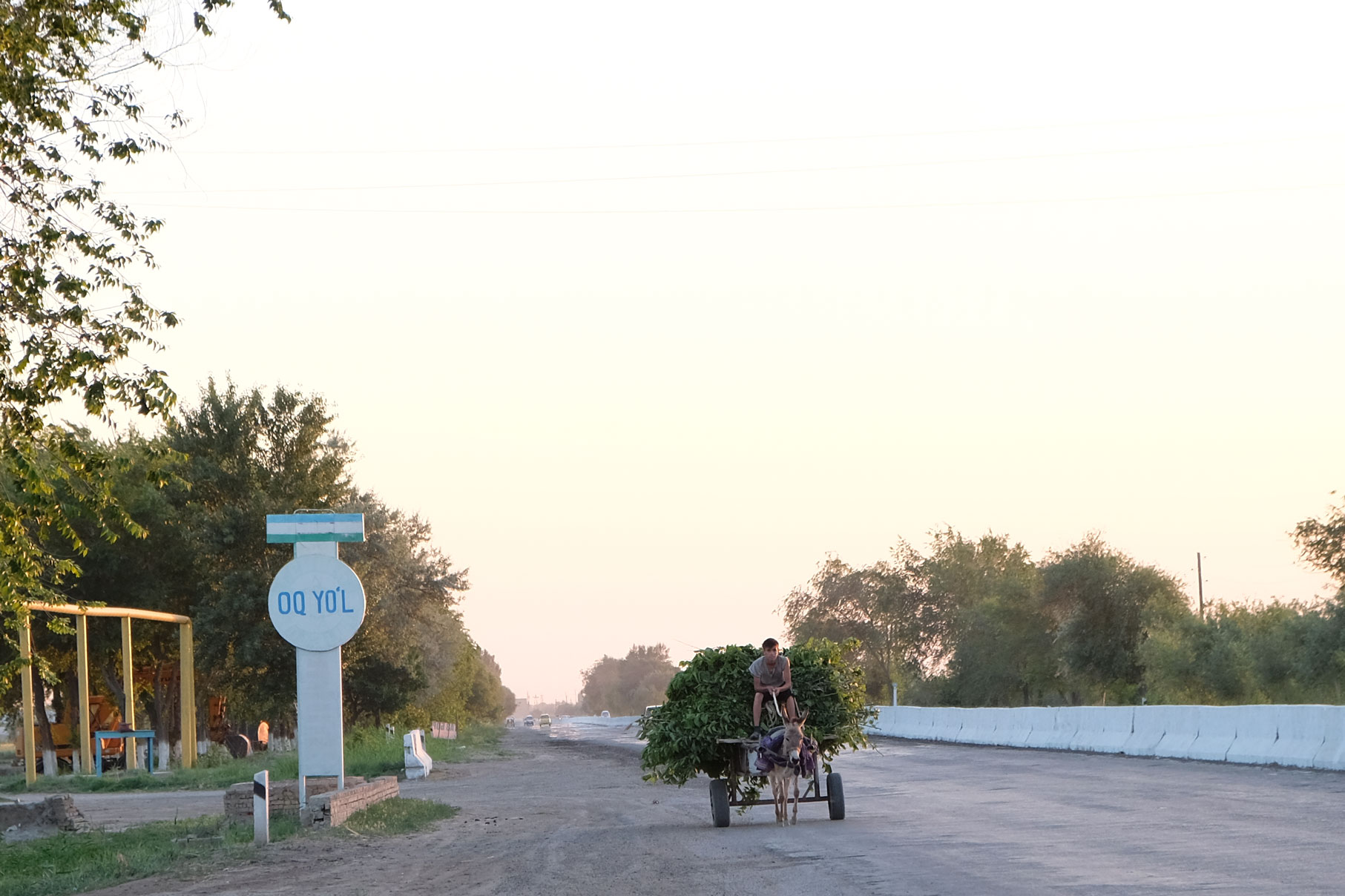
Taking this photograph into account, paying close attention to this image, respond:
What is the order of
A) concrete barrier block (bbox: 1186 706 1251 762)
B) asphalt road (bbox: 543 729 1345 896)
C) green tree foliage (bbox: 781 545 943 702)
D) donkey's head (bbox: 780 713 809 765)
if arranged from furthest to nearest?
green tree foliage (bbox: 781 545 943 702) → concrete barrier block (bbox: 1186 706 1251 762) → donkey's head (bbox: 780 713 809 765) → asphalt road (bbox: 543 729 1345 896)

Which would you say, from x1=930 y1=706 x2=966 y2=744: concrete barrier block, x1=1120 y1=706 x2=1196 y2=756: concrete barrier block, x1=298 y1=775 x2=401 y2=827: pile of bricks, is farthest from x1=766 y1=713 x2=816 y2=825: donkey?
x1=930 y1=706 x2=966 y2=744: concrete barrier block

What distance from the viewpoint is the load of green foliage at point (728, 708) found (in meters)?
16.7

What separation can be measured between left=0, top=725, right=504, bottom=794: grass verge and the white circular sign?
10195 millimetres

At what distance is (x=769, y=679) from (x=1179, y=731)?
14.5m

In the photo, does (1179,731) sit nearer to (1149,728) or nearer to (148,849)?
(1149,728)

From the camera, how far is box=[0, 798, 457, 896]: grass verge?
1396cm

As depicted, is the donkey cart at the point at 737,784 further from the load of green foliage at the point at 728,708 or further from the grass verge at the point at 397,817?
the grass verge at the point at 397,817

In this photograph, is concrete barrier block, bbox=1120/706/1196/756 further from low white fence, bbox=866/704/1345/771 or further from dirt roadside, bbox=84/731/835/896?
dirt roadside, bbox=84/731/835/896

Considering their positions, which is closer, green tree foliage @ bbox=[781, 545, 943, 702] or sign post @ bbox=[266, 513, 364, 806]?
sign post @ bbox=[266, 513, 364, 806]

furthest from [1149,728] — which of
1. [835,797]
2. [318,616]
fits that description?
[318,616]

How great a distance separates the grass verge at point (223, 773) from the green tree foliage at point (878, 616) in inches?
2041

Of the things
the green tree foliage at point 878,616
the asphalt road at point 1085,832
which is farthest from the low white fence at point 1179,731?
the green tree foliage at point 878,616

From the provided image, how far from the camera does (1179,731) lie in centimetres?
2762

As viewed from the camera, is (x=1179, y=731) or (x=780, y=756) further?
(x=1179, y=731)
